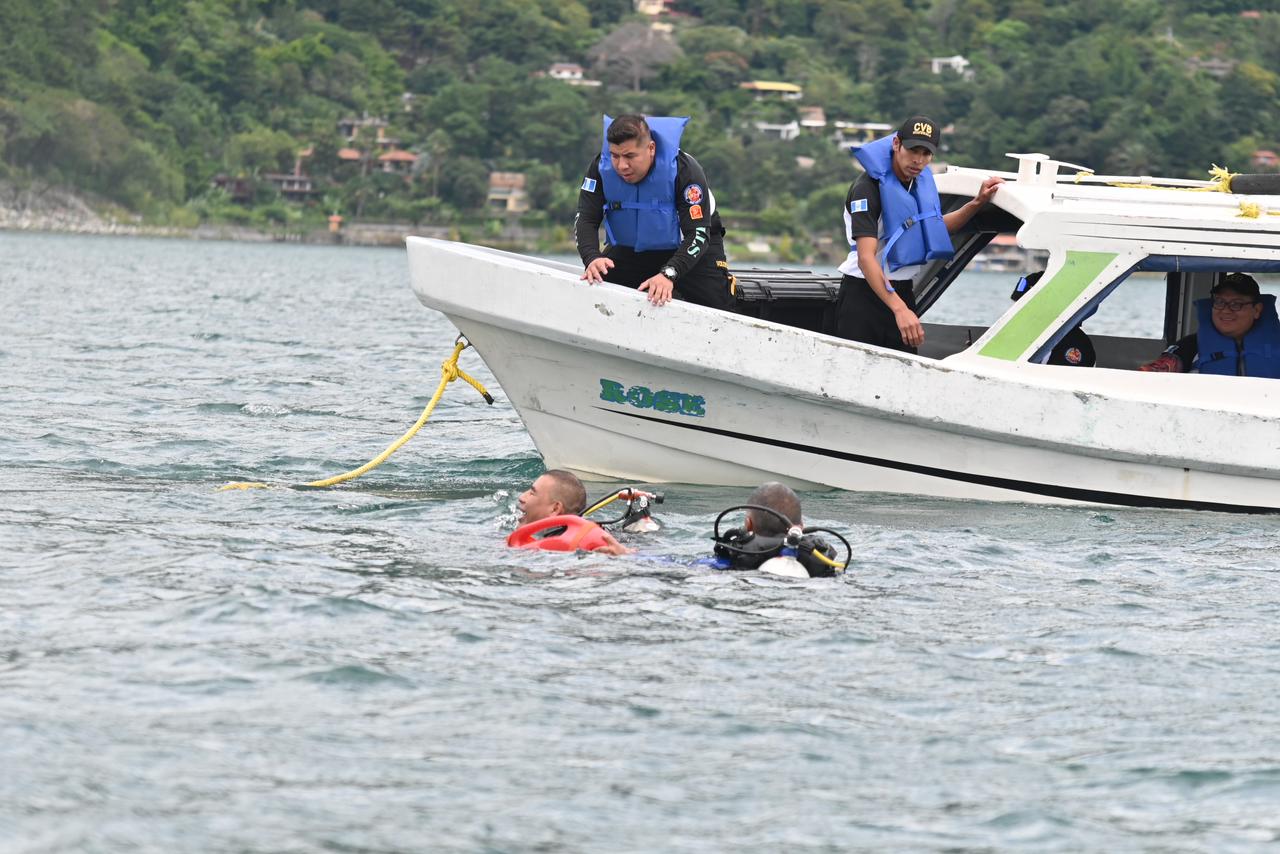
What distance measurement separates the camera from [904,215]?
9.93 meters

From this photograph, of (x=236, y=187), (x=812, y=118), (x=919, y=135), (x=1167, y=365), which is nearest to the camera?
(x=919, y=135)

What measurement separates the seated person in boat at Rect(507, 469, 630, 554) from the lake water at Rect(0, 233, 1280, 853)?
0.11 meters

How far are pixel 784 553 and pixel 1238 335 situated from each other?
3.48 meters

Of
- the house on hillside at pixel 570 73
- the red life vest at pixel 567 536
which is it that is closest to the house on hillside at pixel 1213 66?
the house on hillside at pixel 570 73

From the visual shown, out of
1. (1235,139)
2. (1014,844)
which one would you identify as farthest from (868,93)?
(1014,844)

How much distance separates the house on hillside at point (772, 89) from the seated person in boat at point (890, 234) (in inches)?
6809

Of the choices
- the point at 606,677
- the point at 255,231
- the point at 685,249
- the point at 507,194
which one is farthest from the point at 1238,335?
the point at 507,194

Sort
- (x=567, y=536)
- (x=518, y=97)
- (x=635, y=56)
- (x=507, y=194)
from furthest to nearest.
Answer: (x=635, y=56) → (x=518, y=97) → (x=507, y=194) → (x=567, y=536)

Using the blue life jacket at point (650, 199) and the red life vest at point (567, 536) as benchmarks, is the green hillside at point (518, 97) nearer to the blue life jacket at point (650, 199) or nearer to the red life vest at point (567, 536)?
the blue life jacket at point (650, 199)

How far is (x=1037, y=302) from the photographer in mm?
9938

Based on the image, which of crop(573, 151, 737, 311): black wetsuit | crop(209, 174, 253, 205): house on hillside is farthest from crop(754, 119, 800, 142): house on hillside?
crop(573, 151, 737, 311): black wetsuit

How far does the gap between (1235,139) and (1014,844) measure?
138 metres

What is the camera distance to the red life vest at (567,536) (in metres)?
8.24

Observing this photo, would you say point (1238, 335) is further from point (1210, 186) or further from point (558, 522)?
point (558, 522)
